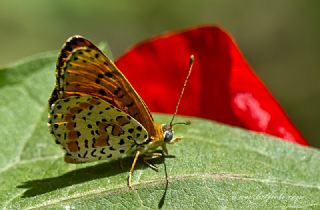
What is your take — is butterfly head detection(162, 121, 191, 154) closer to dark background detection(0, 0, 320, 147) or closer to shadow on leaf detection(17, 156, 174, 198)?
shadow on leaf detection(17, 156, 174, 198)

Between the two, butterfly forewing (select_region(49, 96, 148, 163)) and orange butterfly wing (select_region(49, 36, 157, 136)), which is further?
butterfly forewing (select_region(49, 96, 148, 163))

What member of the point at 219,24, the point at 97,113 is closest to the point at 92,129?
the point at 97,113

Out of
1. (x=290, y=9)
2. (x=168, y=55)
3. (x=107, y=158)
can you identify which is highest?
(x=168, y=55)

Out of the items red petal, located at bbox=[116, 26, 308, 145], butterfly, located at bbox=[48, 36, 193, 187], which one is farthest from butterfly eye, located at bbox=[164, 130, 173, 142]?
red petal, located at bbox=[116, 26, 308, 145]

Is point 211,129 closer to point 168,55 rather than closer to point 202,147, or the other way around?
point 202,147

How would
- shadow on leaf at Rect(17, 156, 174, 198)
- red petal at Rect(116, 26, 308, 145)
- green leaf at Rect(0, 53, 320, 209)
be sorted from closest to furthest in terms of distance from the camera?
green leaf at Rect(0, 53, 320, 209) → shadow on leaf at Rect(17, 156, 174, 198) → red petal at Rect(116, 26, 308, 145)

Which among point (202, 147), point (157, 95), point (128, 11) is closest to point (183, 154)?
point (202, 147)

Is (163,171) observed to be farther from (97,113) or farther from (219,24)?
(219,24)
